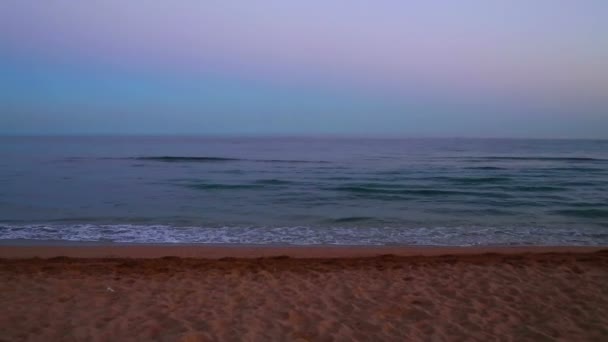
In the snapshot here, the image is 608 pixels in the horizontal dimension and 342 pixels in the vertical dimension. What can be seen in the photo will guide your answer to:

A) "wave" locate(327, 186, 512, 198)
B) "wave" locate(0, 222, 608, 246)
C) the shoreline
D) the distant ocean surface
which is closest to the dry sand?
the shoreline

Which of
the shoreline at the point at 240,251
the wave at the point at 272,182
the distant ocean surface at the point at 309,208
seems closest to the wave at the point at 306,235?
the distant ocean surface at the point at 309,208

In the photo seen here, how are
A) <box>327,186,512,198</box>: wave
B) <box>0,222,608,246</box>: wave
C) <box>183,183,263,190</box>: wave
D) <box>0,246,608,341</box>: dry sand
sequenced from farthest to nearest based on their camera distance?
<box>183,183,263,190</box>: wave → <box>327,186,512,198</box>: wave → <box>0,222,608,246</box>: wave → <box>0,246,608,341</box>: dry sand

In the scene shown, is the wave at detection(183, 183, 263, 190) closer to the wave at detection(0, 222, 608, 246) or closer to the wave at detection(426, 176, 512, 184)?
the wave at detection(0, 222, 608, 246)

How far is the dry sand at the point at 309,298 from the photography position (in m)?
4.73

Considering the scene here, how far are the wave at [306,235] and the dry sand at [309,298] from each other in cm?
231

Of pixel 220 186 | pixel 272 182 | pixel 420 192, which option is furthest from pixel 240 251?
pixel 272 182

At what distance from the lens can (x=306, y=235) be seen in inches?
453

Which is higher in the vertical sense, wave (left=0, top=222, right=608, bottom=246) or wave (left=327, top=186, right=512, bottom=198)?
wave (left=327, top=186, right=512, bottom=198)

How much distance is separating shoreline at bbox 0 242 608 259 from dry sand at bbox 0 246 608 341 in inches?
23.9

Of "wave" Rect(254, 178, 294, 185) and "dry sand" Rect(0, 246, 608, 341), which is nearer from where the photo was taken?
"dry sand" Rect(0, 246, 608, 341)

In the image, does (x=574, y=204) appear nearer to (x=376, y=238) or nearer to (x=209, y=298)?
(x=376, y=238)

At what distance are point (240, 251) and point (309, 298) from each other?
389cm

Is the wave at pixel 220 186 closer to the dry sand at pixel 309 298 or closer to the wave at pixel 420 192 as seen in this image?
the wave at pixel 420 192

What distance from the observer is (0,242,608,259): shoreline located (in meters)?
8.98
